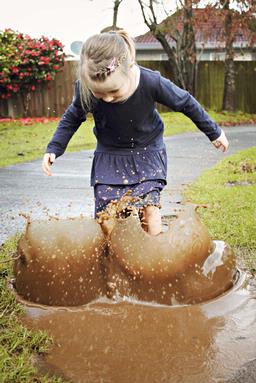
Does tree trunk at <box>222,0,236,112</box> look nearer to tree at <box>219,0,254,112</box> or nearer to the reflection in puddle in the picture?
tree at <box>219,0,254,112</box>

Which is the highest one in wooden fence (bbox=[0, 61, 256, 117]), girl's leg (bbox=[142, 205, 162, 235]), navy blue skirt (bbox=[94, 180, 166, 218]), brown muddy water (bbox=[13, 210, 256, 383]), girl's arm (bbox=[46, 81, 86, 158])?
girl's arm (bbox=[46, 81, 86, 158])

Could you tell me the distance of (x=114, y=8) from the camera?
22.2 metres

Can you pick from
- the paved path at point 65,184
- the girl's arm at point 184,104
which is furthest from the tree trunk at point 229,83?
the girl's arm at point 184,104

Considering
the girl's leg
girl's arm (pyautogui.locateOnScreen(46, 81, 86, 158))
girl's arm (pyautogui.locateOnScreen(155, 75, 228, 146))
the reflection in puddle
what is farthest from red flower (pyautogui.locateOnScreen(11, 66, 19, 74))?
the reflection in puddle

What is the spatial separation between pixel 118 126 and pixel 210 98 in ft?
63.1

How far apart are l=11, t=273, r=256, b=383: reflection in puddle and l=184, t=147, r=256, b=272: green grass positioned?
0.72m

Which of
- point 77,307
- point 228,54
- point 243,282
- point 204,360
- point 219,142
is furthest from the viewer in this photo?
point 228,54

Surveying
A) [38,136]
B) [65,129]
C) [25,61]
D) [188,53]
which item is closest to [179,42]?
[188,53]

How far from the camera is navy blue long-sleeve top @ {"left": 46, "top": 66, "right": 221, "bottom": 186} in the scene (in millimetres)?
3664

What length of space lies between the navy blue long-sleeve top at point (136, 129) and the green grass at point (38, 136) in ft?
18.9

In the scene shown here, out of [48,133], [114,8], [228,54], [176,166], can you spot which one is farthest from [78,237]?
[114,8]

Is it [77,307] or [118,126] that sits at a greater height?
[118,126]

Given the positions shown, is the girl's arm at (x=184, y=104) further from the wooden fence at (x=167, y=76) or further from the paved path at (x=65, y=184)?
the wooden fence at (x=167, y=76)

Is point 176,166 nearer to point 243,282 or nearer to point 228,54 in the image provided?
point 243,282
